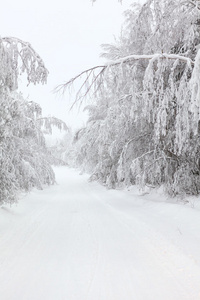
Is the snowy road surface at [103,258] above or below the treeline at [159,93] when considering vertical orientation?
below

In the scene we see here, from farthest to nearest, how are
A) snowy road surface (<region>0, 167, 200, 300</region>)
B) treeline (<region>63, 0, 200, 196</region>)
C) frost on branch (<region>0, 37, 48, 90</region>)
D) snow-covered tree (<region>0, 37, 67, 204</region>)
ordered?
treeline (<region>63, 0, 200, 196</region>) < snow-covered tree (<region>0, 37, 67, 204</region>) < frost on branch (<region>0, 37, 48, 90</region>) < snowy road surface (<region>0, 167, 200, 300</region>)

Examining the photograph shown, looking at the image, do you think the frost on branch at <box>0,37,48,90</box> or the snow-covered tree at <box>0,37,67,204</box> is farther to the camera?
the snow-covered tree at <box>0,37,67,204</box>

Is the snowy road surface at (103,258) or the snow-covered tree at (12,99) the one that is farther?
the snow-covered tree at (12,99)

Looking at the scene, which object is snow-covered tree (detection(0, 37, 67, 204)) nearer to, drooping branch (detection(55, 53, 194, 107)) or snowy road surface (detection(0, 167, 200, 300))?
drooping branch (detection(55, 53, 194, 107))

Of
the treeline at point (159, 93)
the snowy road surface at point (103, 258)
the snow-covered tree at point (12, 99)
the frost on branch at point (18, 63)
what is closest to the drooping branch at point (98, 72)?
the treeline at point (159, 93)

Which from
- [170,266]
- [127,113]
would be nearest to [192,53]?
[127,113]

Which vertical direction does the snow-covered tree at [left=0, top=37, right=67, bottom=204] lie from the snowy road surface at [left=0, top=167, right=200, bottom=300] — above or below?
above

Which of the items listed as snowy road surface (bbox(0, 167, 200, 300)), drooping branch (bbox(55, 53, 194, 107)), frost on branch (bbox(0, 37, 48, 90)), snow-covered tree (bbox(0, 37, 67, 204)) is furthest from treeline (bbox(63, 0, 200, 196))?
snowy road surface (bbox(0, 167, 200, 300))

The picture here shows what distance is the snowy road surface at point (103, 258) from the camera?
3.13 meters

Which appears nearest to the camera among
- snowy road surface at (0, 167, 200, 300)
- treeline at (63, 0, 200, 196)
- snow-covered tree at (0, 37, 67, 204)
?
snowy road surface at (0, 167, 200, 300)

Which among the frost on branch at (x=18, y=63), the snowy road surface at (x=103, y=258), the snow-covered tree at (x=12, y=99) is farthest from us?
the snow-covered tree at (x=12, y=99)

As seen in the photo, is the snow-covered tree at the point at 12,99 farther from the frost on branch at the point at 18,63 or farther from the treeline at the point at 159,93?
the treeline at the point at 159,93

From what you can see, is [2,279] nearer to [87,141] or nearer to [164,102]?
[164,102]

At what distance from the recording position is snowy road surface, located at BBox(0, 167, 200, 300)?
3.13m
